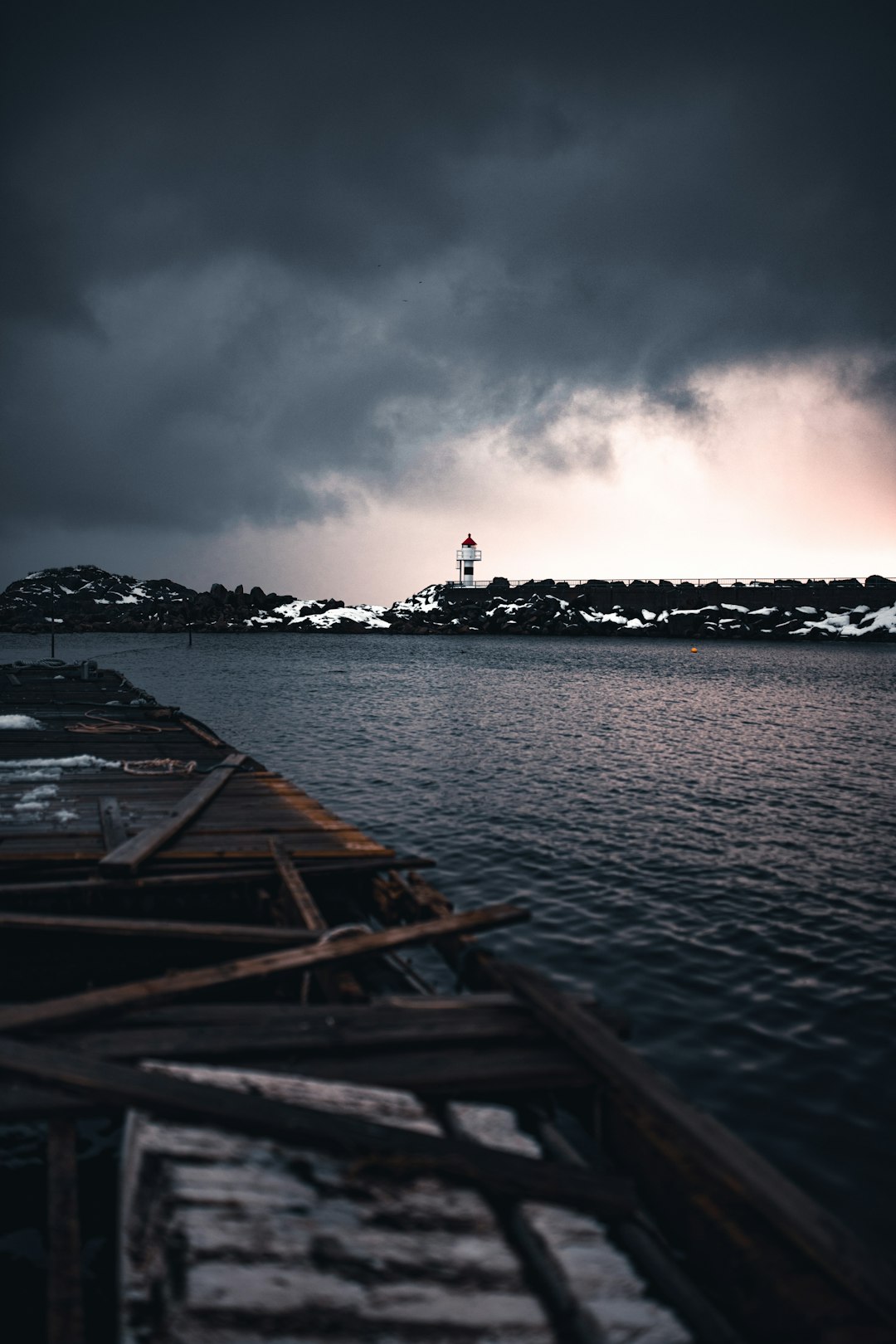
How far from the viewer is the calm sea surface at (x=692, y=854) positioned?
7.01m

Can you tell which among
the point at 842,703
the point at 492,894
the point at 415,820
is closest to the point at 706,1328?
the point at 492,894

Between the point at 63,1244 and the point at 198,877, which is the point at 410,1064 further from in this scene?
the point at 198,877

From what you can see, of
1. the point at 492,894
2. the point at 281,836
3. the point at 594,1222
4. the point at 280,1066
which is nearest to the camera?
the point at 594,1222

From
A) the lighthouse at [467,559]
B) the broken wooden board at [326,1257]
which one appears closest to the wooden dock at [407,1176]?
the broken wooden board at [326,1257]

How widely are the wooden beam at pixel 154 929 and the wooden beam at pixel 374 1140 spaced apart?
2.59m

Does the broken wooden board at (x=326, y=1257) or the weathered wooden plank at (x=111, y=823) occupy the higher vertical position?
the weathered wooden plank at (x=111, y=823)

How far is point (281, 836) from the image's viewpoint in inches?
381

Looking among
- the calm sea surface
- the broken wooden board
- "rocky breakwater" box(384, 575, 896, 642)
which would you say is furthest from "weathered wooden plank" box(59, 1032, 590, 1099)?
"rocky breakwater" box(384, 575, 896, 642)

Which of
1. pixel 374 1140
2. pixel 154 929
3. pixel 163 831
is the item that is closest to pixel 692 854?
pixel 163 831

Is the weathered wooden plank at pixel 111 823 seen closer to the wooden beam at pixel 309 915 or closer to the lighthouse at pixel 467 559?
the wooden beam at pixel 309 915

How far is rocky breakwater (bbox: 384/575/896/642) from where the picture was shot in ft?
410

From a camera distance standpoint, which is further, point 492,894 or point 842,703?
point 842,703

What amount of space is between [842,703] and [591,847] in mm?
33902

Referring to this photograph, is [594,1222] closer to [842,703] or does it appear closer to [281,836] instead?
[281,836]
